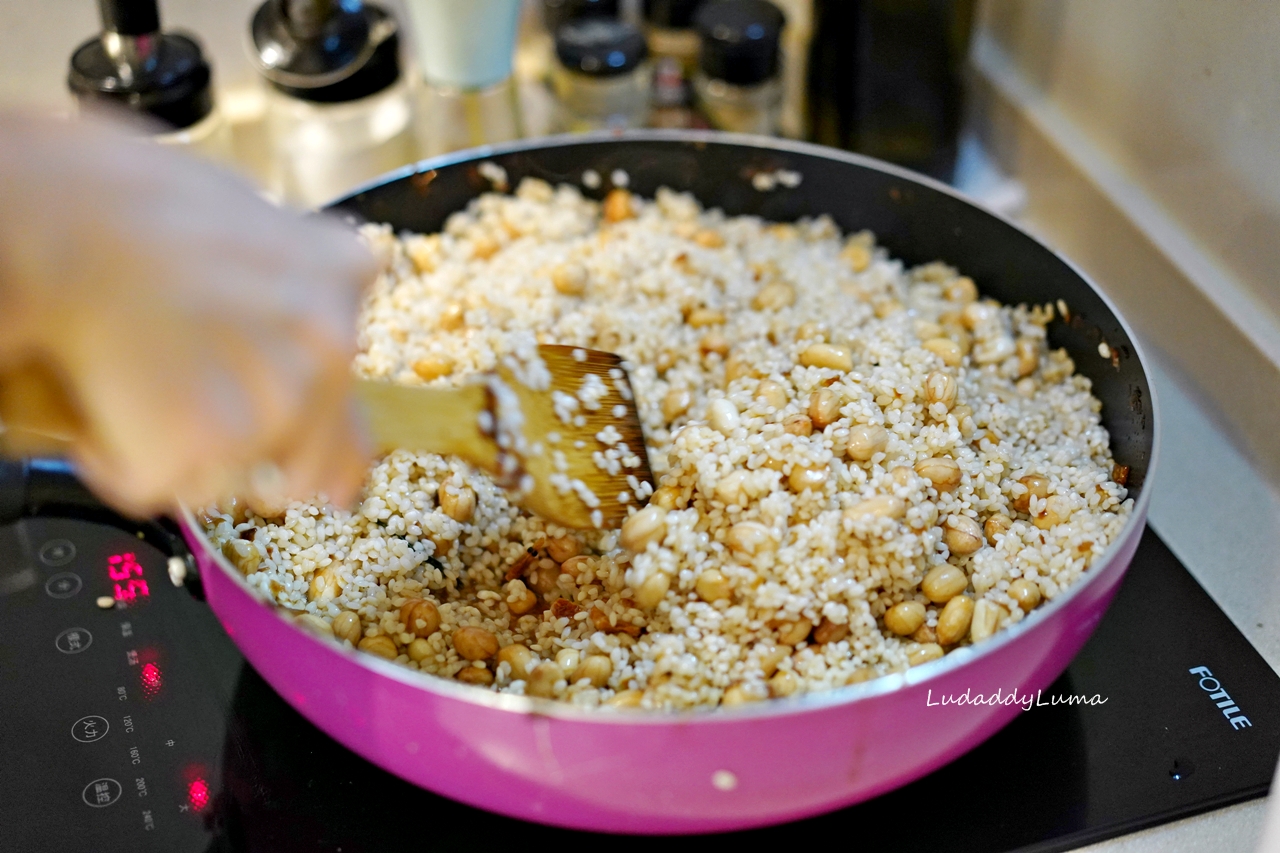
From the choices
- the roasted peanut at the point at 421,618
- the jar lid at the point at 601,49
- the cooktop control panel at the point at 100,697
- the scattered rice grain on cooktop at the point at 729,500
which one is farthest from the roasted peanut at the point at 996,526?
the jar lid at the point at 601,49

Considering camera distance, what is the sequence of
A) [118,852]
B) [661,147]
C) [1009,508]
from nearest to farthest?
1. [118,852]
2. [1009,508]
3. [661,147]

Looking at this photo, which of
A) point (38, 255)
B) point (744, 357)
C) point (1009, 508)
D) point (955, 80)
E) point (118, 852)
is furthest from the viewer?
point (955, 80)

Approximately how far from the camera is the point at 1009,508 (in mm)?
924

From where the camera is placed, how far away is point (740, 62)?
4.38 ft

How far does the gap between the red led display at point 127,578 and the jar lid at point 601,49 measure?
739 mm

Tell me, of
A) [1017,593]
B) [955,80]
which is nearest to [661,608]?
[1017,593]

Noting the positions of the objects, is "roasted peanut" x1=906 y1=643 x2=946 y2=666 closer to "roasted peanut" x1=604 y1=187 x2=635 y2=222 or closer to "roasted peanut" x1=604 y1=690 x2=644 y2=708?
"roasted peanut" x1=604 y1=690 x2=644 y2=708

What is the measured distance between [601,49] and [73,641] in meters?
0.85

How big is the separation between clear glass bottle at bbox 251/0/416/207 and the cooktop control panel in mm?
522

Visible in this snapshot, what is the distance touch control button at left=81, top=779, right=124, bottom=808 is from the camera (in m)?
0.82

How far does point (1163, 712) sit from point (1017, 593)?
6.5 inches

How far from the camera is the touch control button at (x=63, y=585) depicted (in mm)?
983

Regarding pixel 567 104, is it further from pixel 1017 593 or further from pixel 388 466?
pixel 1017 593

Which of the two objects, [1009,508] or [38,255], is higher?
[38,255]
